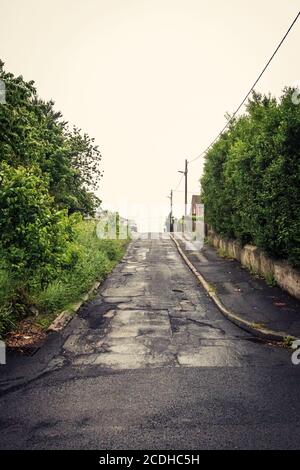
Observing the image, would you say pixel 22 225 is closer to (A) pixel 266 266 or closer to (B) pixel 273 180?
(B) pixel 273 180

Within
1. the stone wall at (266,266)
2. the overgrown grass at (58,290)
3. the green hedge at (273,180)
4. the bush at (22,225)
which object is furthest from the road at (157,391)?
the green hedge at (273,180)

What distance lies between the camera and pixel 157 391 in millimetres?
4633

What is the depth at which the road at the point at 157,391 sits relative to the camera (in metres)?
3.63

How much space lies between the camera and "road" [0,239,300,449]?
3635 mm

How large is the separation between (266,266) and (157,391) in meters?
8.12

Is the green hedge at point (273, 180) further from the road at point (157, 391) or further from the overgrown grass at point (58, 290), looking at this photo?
the overgrown grass at point (58, 290)

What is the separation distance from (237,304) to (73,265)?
4.64m

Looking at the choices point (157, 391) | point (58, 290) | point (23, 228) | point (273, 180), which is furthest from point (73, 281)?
point (273, 180)

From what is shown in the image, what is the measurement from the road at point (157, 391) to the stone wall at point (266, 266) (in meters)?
2.72

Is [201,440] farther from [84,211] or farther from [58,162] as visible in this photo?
[84,211]

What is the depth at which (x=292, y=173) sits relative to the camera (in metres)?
9.02

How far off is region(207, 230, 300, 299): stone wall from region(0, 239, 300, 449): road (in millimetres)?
2719
